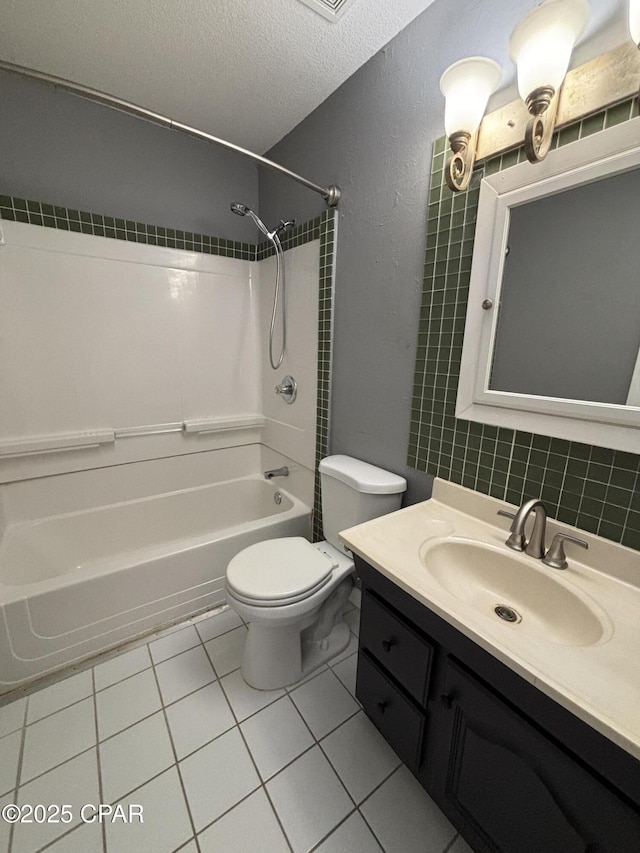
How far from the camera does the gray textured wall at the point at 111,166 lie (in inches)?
59.2

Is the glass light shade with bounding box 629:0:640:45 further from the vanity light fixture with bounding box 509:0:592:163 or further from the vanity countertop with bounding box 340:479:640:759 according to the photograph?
the vanity countertop with bounding box 340:479:640:759

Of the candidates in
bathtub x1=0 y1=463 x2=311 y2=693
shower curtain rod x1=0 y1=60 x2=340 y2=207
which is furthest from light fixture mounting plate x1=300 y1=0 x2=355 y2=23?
bathtub x1=0 y1=463 x2=311 y2=693

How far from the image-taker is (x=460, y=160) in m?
0.99

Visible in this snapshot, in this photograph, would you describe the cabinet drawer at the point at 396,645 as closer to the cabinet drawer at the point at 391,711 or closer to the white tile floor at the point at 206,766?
the cabinet drawer at the point at 391,711

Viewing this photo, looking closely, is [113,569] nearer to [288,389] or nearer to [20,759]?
[20,759]

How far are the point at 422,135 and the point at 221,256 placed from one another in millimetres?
1303

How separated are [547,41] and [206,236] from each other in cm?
173

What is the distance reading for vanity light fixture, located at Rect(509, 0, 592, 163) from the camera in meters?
0.72

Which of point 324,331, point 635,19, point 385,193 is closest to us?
point 635,19

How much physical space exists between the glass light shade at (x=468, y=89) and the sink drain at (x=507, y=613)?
1315 millimetres

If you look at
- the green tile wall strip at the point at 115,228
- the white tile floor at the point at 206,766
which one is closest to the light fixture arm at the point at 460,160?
the green tile wall strip at the point at 115,228

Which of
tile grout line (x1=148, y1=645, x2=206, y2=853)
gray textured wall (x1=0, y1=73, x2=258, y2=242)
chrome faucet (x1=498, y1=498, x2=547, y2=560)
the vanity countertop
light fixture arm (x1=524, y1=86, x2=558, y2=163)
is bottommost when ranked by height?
tile grout line (x1=148, y1=645, x2=206, y2=853)

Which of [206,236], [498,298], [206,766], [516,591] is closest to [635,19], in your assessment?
[498,298]

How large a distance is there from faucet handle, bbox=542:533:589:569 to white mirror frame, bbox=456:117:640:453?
259 millimetres
